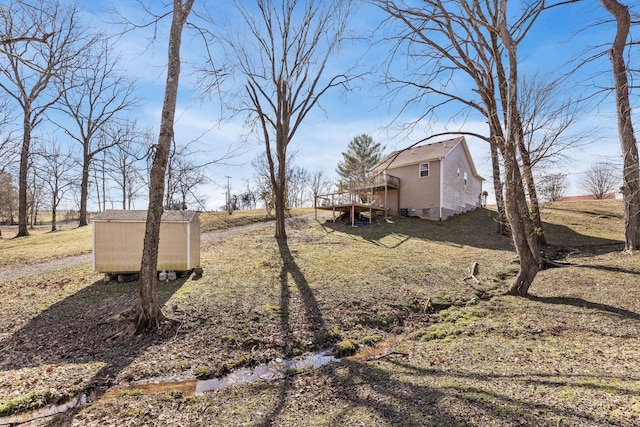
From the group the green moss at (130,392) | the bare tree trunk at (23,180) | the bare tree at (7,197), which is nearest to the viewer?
the green moss at (130,392)

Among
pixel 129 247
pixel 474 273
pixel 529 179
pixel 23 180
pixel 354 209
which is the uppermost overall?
pixel 23 180

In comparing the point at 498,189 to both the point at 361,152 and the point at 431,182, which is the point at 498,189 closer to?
the point at 431,182

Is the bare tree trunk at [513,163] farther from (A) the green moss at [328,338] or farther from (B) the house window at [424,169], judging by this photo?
(B) the house window at [424,169]

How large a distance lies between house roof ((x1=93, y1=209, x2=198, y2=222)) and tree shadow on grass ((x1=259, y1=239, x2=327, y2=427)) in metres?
3.29

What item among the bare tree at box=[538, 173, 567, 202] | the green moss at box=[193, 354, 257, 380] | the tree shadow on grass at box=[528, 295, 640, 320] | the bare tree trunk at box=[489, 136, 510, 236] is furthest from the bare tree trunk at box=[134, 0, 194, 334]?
the bare tree at box=[538, 173, 567, 202]

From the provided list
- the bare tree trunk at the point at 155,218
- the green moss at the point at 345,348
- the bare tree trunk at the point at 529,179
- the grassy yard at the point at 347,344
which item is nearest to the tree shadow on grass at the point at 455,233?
the bare tree trunk at the point at 529,179

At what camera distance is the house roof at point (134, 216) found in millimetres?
8758

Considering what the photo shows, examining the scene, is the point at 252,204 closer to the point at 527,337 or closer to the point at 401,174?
the point at 401,174

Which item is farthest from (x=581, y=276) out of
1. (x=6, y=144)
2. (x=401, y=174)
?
(x=6, y=144)

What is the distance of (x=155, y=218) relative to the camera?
229 inches

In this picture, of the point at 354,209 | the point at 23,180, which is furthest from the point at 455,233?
the point at 23,180

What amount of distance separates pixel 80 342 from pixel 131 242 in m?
3.82

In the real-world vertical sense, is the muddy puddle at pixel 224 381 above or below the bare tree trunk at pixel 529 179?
below

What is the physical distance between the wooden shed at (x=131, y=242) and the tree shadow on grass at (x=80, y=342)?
135 cm
